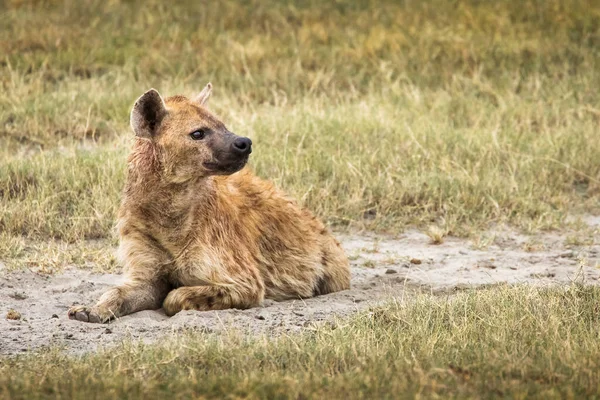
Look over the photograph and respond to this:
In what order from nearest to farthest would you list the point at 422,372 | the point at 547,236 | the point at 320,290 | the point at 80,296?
the point at 422,372 < the point at 80,296 < the point at 320,290 < the point at 547,236

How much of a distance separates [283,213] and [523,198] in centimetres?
225

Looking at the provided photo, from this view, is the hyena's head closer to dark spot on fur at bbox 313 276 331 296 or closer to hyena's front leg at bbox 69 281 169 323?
hyena's front leg at bbox 69 281 169 323

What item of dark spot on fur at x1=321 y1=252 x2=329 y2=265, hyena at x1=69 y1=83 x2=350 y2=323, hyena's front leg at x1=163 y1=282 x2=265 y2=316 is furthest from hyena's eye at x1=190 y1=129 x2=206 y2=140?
dark spot on fur at x1=321 y1=252 x2=329 y2=265

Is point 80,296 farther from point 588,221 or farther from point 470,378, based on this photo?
point 588,221

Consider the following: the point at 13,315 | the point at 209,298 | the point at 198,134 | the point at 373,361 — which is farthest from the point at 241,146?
the point at 373,361

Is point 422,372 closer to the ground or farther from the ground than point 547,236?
farther from the ground

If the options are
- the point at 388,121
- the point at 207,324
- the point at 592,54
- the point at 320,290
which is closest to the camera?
the point at 207,324

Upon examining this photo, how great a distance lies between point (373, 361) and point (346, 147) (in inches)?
157

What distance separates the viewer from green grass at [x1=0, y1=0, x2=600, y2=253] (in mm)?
7223

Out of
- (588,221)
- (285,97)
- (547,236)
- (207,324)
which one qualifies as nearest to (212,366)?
(207,324)

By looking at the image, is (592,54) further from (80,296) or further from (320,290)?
(80,296)

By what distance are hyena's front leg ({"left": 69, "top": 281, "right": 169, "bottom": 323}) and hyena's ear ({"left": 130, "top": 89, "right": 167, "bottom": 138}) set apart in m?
0.72

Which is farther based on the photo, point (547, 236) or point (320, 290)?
point (547, 236)

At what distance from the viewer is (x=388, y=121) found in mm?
8344
